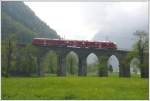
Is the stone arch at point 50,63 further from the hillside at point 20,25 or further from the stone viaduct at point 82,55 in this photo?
the hillside at point 20,25

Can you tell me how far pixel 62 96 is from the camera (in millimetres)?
4891

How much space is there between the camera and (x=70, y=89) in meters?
5.18

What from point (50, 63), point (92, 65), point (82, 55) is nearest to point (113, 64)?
point (92, 65)

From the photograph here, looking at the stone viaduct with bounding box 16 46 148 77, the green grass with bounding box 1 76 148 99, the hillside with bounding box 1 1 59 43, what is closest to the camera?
the green grass with bounding box 1 76 148 99

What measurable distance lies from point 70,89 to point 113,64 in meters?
2.87

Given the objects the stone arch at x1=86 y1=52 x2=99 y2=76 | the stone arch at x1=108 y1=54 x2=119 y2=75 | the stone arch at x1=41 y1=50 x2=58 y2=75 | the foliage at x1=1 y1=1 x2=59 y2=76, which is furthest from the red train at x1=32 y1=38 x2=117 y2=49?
the stone arch at x1=108 y1=54 x2=119 y2=75

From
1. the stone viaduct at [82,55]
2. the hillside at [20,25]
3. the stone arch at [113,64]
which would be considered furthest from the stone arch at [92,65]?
the hillside at [20,25]

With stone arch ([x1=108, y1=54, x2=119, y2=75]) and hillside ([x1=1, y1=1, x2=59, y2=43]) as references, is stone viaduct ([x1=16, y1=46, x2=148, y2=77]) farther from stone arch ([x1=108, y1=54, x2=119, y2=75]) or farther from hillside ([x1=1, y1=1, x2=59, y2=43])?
hillside ([x1=1, y1=1, x2=59, y2=43])

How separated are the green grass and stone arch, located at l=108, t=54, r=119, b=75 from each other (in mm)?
1566

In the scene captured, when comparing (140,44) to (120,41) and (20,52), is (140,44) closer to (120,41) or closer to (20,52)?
(120,41)

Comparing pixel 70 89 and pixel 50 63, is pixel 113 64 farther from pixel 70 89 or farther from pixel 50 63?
pixel 70 89

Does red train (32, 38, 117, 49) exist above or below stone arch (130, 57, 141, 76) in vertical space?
above

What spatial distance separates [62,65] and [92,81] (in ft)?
5.27

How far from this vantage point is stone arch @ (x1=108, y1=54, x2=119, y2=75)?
24.4 ft
